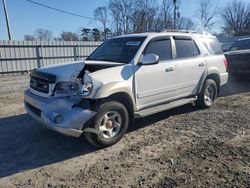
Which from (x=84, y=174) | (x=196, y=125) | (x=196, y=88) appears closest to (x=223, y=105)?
(x=196, y=88)

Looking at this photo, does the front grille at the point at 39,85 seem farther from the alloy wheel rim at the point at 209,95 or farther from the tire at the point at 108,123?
the alloy wheel rim at the point at 209,95

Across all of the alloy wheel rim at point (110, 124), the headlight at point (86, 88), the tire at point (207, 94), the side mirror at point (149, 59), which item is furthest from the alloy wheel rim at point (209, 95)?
the headlight at point (86, 88)

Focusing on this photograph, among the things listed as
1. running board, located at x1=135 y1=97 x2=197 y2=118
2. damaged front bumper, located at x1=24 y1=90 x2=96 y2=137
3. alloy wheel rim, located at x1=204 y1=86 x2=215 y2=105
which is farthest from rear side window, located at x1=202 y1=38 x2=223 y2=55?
damaged front bumper, located at x1=24 y1=90 x2=96 y2=137

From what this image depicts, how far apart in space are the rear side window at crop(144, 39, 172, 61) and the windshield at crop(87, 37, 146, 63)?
23 cm

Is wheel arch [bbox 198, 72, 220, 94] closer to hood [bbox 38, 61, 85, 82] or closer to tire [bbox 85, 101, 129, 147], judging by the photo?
tire [bbox 85, 101, 129, 147]

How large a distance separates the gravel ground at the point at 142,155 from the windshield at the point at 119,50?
1.51 m

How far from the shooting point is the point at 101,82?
4.41m

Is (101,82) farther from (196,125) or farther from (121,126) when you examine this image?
(196,125)

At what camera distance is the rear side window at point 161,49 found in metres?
5.50

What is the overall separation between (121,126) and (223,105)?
151 inches

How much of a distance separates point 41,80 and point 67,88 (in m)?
0.65

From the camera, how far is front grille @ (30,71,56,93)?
459 cm

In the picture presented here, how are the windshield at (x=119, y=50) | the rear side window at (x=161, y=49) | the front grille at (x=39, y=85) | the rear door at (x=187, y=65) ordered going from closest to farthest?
the front grille at (x=39, y=85) < the windshield at (x=119, y=50) < the rear side window at (x=161, y=49) < the rear door at (x=187, y=65)

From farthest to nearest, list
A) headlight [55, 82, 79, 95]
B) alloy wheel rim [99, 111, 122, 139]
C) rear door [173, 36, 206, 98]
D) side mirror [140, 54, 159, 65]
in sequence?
rear door [173, 36, 206, 98] < side mirror [140, 54, 159, 65] < alloy wheel rim [99, 111, 122, 139] < headlight [55, 82, 79, 95]
